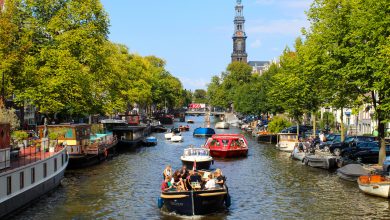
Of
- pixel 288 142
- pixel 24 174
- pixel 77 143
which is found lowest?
pixel 24 174

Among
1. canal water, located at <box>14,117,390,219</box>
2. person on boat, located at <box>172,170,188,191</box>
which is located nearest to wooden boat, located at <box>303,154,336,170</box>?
canal water, located at <box>14,117,390,219</box>

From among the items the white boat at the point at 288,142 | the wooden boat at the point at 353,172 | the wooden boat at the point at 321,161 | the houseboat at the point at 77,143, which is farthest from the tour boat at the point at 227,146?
the wooden boat at the point at 353,172

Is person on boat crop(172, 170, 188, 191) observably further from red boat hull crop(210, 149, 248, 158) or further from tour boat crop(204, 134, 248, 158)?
red boat hull crop(210, 149, 248, 158)

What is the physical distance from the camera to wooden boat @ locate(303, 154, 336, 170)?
183 ft

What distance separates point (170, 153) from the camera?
7838cm

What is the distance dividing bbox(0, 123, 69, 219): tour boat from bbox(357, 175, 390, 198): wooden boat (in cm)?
2391

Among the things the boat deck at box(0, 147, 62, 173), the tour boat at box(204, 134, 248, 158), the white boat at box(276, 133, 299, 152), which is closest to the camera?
the boat deck at box(0, 147, 62, 173)

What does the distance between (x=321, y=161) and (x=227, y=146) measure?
55.7ft

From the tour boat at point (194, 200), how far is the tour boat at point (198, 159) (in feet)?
64.1

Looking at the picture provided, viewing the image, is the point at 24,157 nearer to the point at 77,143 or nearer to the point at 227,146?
the point at 77,143

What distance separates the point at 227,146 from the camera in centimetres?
7100

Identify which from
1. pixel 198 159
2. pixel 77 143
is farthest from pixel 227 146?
pixel 77 143

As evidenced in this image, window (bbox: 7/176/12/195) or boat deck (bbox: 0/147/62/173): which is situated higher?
boat deck (bbox: 0/147/62/173)

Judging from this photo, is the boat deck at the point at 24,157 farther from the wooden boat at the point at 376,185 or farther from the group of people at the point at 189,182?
the wooden boat at the point at 376,185
